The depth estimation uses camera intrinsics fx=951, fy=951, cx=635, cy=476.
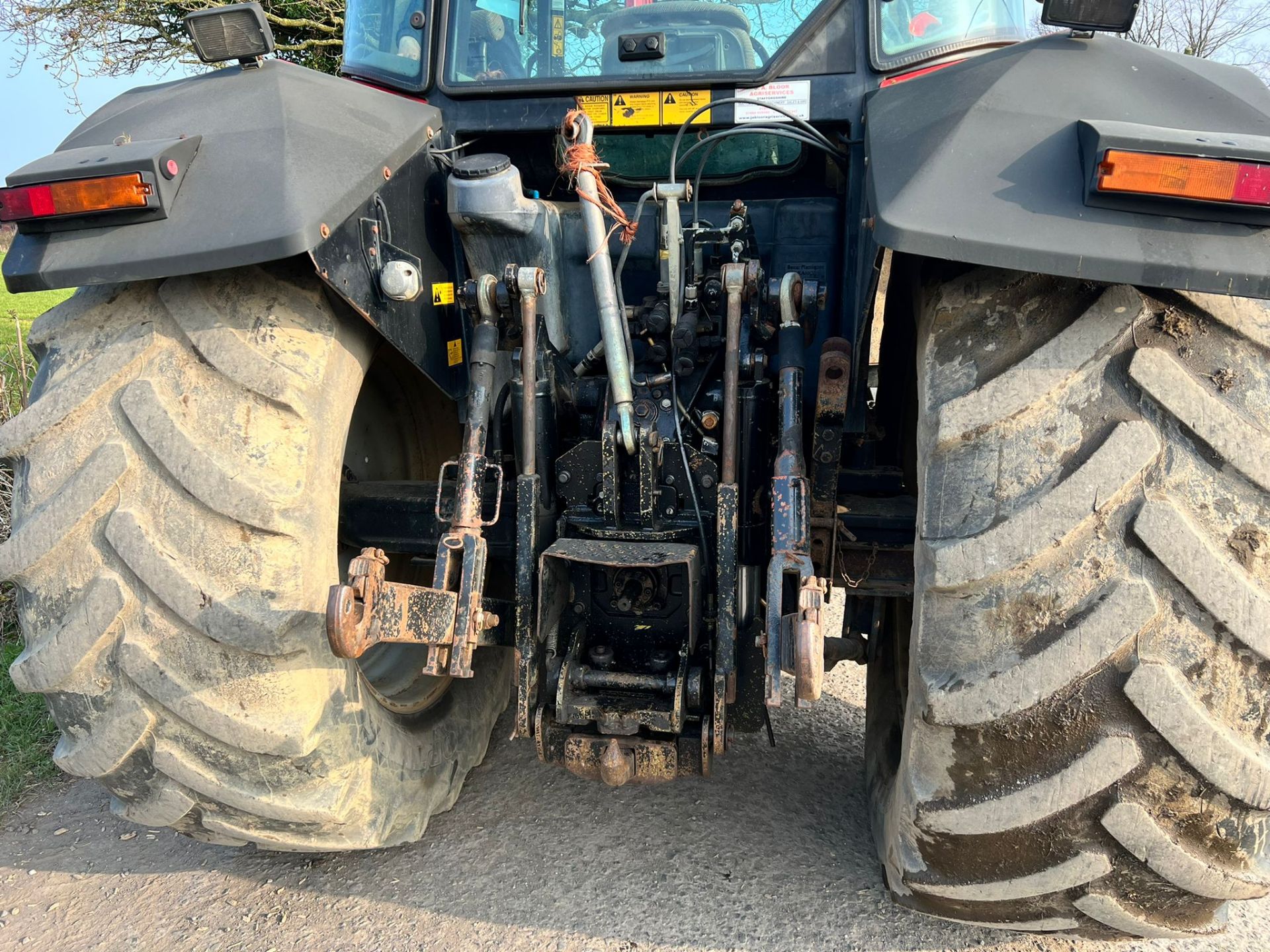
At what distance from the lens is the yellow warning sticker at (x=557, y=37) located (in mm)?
2525

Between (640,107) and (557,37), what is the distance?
35 centimetres

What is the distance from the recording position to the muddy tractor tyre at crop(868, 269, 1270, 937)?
148cm

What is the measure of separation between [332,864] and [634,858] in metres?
0.80

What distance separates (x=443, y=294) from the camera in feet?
7.79

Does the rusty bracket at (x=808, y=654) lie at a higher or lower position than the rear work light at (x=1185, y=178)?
lower

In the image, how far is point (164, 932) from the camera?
90.2 inches

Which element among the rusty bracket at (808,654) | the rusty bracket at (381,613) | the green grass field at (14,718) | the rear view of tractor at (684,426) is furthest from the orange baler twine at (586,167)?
the green grass field at (14,718)

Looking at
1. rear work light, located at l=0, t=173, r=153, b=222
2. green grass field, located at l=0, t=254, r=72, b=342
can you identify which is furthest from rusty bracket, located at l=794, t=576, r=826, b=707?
green grass field, located at l=0, t=254, r=72, b=342

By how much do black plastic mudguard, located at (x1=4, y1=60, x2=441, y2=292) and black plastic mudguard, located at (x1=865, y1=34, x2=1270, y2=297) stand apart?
104 cm

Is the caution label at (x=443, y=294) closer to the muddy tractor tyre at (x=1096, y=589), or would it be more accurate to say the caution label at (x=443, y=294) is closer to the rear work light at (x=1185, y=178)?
the muddy tractor tyre at (x=1096, y=589)

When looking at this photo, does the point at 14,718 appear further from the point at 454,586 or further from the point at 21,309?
the point at 21,309

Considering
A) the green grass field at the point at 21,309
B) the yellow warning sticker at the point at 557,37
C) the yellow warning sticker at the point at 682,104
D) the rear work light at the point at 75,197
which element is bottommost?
the green grass field at the point at 21,309

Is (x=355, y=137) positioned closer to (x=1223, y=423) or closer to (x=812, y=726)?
(x=1223, y=423)

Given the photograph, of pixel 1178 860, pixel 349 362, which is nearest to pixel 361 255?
pixel 349 362
